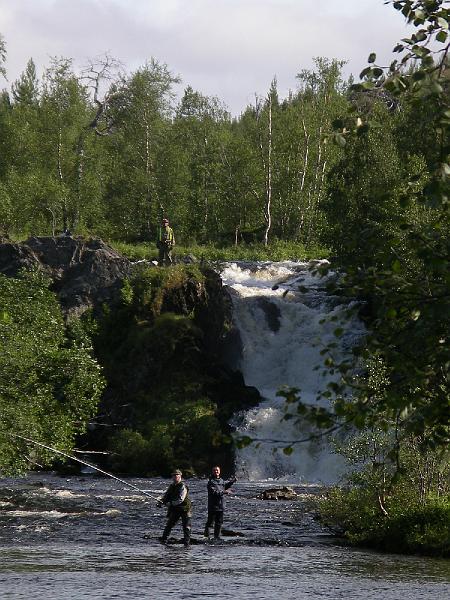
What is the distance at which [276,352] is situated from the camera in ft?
191

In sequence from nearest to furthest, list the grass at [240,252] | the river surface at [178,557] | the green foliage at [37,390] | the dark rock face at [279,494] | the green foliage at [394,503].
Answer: the river surface at [178,557]
the green foliage at [394,503]
the green foliage at [37,390]
the dark rock face at [279,494]
the grass at [240,252]

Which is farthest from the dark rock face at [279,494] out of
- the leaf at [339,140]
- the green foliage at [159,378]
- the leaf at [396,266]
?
the leaf at [339,140]

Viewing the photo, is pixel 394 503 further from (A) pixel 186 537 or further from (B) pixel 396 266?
(B) pixel 396 266

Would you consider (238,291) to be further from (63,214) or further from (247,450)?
(63,214)

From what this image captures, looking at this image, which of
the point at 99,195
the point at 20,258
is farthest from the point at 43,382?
the point at 99,195

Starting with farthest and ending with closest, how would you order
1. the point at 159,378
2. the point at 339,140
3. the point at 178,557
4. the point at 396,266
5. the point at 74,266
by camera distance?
the point at 74,266 < the point at 159,378 < the point at 178,557 < the point at 396,266 < the point at 339,140

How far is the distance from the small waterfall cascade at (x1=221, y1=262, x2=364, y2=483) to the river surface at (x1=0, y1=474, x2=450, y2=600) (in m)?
9.59

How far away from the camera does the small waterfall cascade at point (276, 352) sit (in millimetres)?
49219

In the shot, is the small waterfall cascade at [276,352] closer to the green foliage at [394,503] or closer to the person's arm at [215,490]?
the green foliage at [394,503]

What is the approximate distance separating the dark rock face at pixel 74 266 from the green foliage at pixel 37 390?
20.9 metres

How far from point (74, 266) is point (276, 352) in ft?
41.0

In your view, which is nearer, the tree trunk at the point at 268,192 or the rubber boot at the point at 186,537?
the rubber boot at the point at 186,537

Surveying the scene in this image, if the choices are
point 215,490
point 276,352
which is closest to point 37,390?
point 215,490

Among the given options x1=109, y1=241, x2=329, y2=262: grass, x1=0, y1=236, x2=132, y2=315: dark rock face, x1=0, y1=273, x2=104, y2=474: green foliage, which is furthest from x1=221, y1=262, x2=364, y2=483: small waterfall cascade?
x1=0, y1=273, x2=104, y2=474: green foliage
